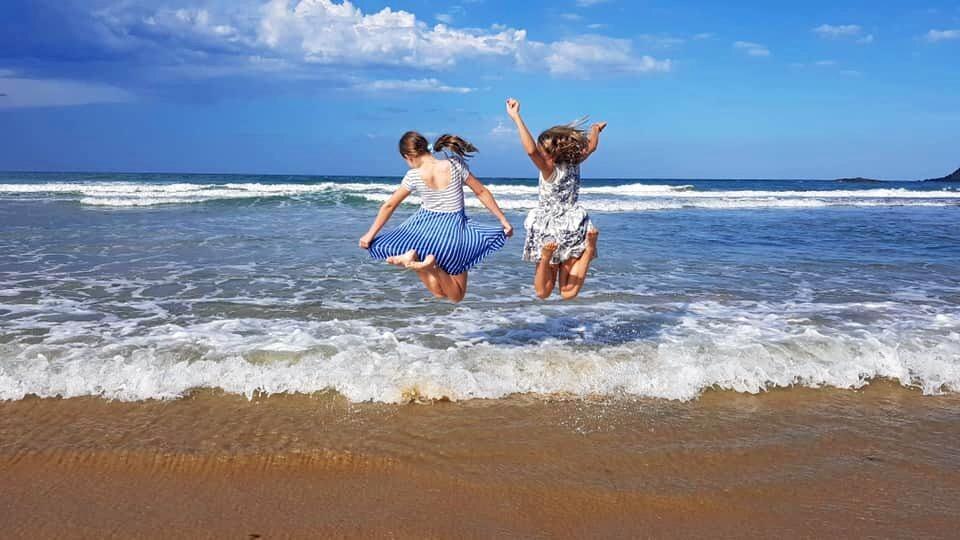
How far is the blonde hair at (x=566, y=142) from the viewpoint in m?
6.29

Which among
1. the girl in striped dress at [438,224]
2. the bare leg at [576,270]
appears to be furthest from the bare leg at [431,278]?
the bare leg at [576,270]

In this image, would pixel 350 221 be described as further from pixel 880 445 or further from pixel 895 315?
pixel 880 445

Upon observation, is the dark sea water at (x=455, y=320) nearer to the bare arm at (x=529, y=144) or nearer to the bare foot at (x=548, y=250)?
the bare foot at (x=548, y=250)

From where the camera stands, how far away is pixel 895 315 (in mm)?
8320

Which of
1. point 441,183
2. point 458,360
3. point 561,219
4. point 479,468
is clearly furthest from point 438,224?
point 479,468

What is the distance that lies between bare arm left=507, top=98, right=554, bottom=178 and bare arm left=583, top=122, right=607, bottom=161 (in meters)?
0.35

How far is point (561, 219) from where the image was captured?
6555 millimetres

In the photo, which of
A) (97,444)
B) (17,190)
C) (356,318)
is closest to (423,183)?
(356,318)

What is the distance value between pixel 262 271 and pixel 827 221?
20186 millimetres

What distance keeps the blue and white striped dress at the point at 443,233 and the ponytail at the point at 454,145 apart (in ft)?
0.27

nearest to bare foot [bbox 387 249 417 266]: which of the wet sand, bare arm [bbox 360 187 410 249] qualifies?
bare arm [bbox 360 187 410 249]

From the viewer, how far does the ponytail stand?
21.0 ft

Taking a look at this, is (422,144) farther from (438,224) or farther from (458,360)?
(458,360)

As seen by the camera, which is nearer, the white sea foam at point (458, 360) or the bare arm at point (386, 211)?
the white sea foam at point (458, 360)
